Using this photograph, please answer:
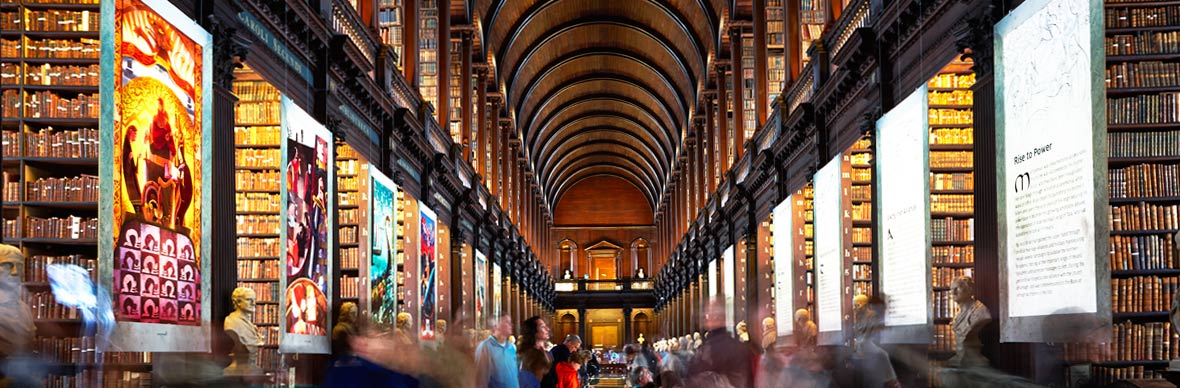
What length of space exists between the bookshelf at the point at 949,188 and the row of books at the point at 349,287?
6536mm

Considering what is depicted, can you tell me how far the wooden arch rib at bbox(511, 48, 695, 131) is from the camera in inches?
1561

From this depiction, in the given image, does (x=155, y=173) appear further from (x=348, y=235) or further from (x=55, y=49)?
(x=348, y=235)

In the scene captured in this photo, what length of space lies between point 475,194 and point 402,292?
7396mm

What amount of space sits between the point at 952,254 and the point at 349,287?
6810 millimetres

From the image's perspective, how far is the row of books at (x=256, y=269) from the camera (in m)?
Answer: 12.2

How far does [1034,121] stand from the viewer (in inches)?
304

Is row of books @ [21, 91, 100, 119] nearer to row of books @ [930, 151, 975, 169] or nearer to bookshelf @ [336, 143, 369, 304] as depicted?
bookshelf @ [336, 143, 369, 304]

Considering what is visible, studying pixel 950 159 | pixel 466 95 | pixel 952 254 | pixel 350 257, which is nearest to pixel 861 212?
pixel 950 159

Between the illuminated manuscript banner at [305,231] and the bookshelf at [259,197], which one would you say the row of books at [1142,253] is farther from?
the bookshelf at [259,197]

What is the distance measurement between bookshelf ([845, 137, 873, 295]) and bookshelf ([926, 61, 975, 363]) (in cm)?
222

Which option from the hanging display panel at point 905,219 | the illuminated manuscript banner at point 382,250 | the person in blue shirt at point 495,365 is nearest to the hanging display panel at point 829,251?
the hanging display panel at point 905,219

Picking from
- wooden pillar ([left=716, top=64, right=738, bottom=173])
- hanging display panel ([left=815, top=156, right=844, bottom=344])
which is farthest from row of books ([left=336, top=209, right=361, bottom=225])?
wooden pillar ([left=716, top=64, right=738, bottom=173])

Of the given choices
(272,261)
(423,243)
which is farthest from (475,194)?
(272,261)

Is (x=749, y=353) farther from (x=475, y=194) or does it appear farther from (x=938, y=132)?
(x=475, y=194)
